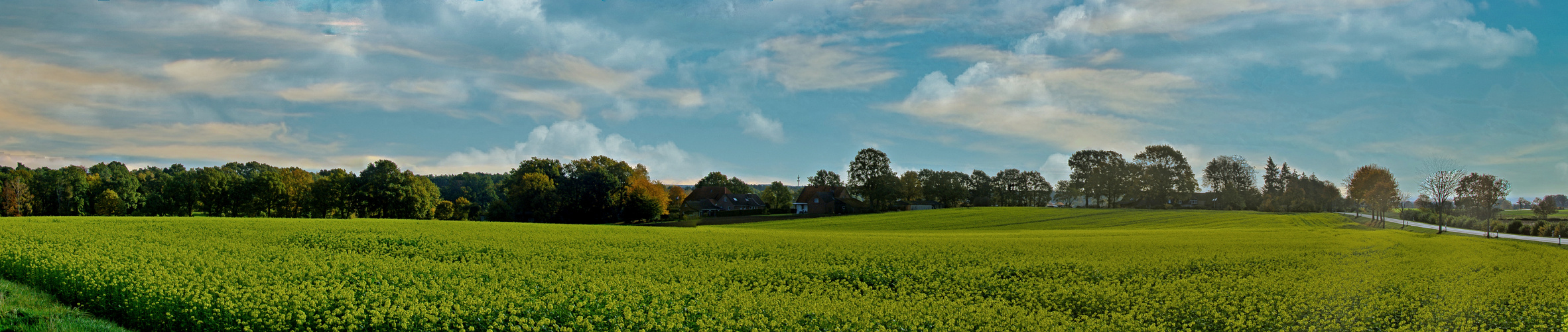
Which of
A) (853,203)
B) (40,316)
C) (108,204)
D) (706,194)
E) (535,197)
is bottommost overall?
(108,204)

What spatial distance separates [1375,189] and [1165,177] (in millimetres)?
23775

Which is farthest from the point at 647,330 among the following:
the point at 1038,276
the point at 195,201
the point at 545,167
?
the point at 195,201

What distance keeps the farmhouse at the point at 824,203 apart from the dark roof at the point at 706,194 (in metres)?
16.6

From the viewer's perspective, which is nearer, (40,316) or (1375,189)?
(40,316)

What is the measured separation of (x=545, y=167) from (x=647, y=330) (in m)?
64.1

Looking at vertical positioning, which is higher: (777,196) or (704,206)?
(777,196)

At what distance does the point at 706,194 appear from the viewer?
108062 mm

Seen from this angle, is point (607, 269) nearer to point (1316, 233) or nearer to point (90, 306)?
point (90, 306)

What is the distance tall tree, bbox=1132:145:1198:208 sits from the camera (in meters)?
83.4

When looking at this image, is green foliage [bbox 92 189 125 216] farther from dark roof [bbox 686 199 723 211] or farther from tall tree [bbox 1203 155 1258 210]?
tall tree [bbox 1203 155 1258 210]

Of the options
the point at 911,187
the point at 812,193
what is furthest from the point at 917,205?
the point at 812,193

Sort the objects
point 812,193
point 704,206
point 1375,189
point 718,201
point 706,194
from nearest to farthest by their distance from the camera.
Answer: point 1375,189 < point 812,193 < point 704,206 < point 718,201 < point 706,194

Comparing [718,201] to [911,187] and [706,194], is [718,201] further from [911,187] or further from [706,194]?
[911,187]

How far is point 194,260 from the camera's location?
12.7 meters
